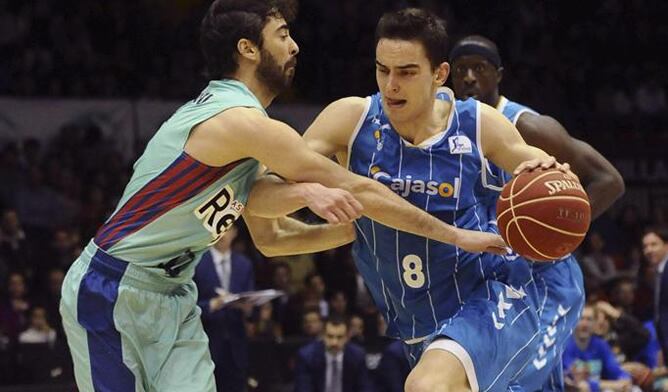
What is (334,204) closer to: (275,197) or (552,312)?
(275,197)

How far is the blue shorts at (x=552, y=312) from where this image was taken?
217 inches

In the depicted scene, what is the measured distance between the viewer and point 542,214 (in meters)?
4.71

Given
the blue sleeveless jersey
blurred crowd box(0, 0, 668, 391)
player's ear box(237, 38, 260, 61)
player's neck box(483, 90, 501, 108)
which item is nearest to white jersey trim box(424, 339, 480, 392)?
the blue sleeveless jersey

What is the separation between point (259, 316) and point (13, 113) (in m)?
3.60

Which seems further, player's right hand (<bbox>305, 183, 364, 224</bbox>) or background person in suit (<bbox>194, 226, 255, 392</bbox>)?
background person in suit (<bbox>194, 226, 255, 392</bbox>)

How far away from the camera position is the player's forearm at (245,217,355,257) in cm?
535

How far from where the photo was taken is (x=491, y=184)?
17.5ft

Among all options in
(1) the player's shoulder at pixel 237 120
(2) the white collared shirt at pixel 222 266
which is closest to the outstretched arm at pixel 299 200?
(1) the player's shoulder at pixel 237 120

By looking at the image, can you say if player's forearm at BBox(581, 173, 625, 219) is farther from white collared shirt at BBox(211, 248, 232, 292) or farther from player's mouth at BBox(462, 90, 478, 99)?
white collared shirt at BBox(211, 248, 232, 292)

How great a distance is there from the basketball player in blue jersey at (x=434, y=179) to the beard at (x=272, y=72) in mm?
428

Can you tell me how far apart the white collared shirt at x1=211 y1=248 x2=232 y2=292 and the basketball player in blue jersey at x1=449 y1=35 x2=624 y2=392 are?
4.34 metres

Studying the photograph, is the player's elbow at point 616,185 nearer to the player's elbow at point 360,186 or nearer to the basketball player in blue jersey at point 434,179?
the basketball player in blue jersey at point 434,179

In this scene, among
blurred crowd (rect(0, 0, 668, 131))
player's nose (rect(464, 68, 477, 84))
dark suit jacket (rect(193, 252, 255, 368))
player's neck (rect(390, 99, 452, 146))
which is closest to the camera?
player's neck (rect(390, 99, 452, 146))

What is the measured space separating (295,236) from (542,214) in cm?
117
